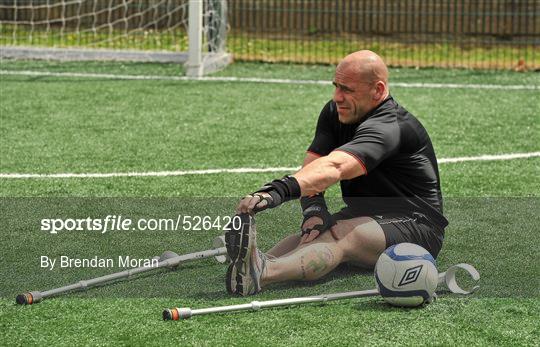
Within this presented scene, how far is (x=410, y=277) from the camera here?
588 cm

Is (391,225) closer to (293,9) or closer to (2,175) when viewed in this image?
(2,175)

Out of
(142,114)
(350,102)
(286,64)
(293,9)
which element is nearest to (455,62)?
(286,64)

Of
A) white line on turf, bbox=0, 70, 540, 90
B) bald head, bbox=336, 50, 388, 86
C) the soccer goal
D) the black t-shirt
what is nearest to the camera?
bald head, bbox=336, 50, 388, 86

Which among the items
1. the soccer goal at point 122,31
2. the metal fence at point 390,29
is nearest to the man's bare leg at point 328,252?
the soccer goal at point 122,31

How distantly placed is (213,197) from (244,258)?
261 centimetres

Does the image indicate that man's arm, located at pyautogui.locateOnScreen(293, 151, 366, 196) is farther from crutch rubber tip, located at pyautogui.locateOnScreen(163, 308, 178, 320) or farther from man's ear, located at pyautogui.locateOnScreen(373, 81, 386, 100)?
crutch rubber tip, located at pyautogui.locateOnScreen(163, 308, 178, 320)

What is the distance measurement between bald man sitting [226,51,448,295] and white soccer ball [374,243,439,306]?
465mm

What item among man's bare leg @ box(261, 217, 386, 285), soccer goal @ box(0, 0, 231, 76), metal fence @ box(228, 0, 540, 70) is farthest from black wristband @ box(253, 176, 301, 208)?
metal fence @ box(228, 0, 540, 70)

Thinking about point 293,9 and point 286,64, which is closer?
point 286,64

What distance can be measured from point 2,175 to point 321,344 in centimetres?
470

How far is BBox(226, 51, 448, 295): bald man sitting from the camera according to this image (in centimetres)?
620

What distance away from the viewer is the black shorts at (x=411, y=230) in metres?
6.55

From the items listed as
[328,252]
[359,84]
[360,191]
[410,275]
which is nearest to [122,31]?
[360,191]

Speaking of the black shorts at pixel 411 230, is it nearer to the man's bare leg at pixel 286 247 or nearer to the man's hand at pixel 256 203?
the man's bare leg at pixel 286 247
